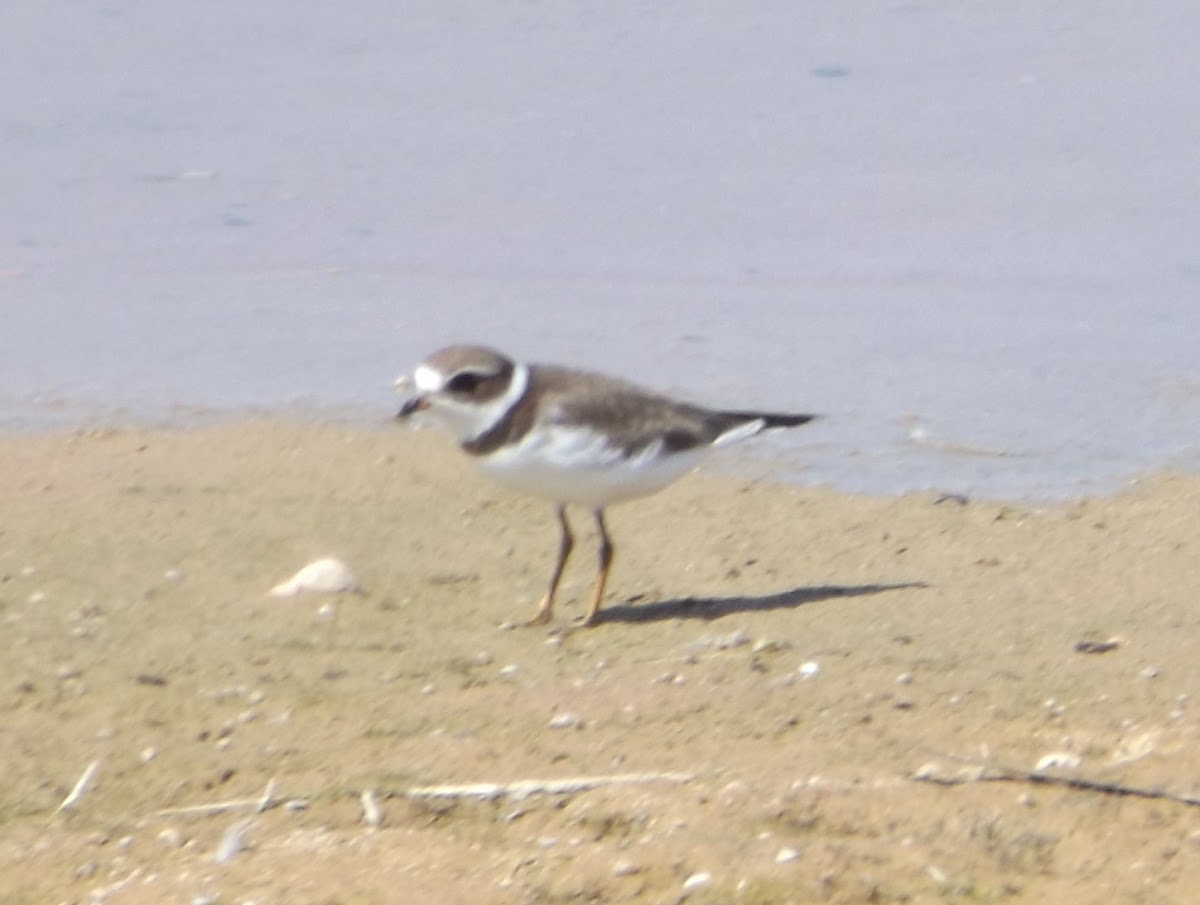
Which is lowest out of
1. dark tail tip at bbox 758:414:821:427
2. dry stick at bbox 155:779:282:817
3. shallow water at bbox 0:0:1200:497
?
shallow water at bbox 0:0:1200:497

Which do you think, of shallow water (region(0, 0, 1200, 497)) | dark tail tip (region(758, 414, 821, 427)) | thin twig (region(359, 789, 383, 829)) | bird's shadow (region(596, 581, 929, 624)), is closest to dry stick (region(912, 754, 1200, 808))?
thin twig (region(359, 789, 383, 829))

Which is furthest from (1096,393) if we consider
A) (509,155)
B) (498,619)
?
(509,155)

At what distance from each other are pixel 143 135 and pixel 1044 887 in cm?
743

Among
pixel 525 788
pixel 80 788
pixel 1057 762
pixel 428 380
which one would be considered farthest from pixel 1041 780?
pixel 428 380

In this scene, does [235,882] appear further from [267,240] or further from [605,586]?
[267,240]

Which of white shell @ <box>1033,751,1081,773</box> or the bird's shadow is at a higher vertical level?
white shell @ <box>1033,751,1081,773</box>

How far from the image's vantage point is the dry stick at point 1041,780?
3951mm

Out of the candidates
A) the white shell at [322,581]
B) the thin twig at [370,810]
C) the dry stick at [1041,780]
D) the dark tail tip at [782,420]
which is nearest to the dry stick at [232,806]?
the thin twig at [370,810]

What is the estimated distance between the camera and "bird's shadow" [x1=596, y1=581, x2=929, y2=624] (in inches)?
217

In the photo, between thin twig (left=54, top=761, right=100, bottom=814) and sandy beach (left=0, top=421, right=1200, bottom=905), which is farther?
thin twig (left=54, top=761, right=100, bottom=814)

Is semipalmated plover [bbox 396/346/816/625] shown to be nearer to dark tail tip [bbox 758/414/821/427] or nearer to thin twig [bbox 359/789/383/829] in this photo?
dark tail tip [bbox 758/414/821/427]

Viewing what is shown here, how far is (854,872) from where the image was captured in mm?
3668

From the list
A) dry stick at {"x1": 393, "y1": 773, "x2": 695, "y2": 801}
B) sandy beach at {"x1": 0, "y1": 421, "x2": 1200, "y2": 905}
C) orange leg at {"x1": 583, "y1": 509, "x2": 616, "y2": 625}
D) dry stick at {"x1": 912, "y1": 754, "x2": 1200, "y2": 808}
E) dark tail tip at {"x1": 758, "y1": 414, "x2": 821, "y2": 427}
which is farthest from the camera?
dark tail tip at {"x1": 758, "y1": 414, "x2": 821, "y2": 427}

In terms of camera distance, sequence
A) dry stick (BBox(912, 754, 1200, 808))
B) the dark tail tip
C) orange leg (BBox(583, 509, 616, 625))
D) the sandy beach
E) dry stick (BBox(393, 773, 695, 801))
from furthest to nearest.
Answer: the dark tail tip, orange leg (BBox(583, 509, 616, 625)), dry stick (BBox(393, 773, 695, 801)), dry stick (BBox(912, 754, 1200, 808)), the sandy beach
